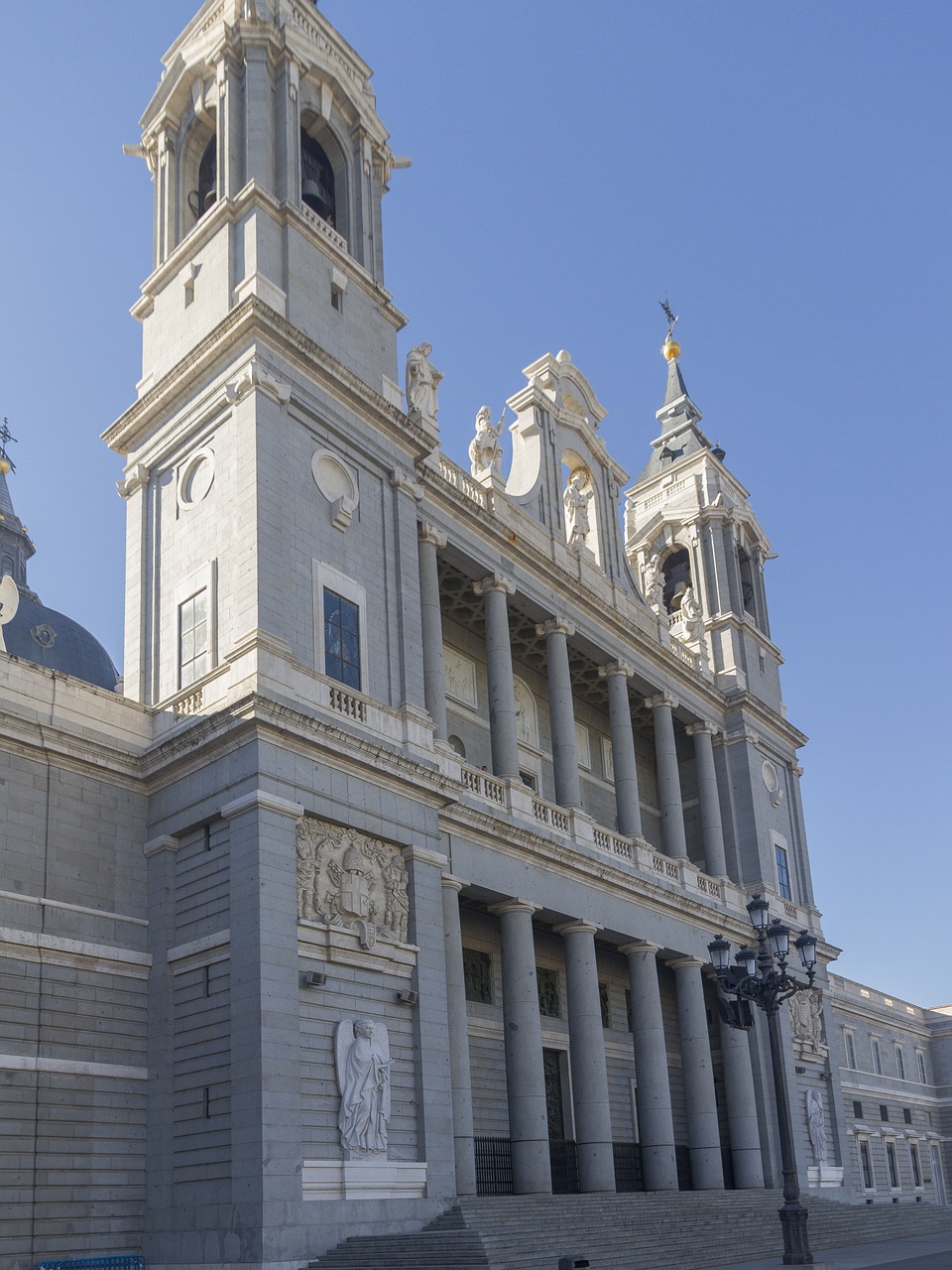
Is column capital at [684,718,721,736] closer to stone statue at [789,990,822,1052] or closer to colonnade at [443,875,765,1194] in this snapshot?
colonnade at [443,875,765,1194]

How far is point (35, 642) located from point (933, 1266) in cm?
3606

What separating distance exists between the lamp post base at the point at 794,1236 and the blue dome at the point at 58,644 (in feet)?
109

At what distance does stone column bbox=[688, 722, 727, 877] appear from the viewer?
1564 inches

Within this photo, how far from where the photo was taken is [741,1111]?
36.2m

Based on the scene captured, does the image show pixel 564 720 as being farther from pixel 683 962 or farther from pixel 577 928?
pixel 683 962

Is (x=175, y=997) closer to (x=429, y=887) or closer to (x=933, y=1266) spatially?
(x=429, y=887)

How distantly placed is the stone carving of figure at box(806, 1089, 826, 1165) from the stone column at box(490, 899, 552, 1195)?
14430mm

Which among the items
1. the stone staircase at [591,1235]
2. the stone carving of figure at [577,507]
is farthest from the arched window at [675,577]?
the stone staircase at [591,1235]

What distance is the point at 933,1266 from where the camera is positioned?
2478 centimetres

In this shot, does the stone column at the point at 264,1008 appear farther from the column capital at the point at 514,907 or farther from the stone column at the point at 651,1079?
the stone column at the point at 651,1079

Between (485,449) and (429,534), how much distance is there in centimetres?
478

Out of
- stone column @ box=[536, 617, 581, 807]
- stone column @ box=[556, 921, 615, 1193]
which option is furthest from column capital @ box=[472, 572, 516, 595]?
stone column @ box=[556, 921, 615, 1193]

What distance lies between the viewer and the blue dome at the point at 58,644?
49344 mm

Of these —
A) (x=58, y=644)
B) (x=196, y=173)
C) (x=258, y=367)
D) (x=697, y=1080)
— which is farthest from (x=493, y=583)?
(x=58, y=644)
